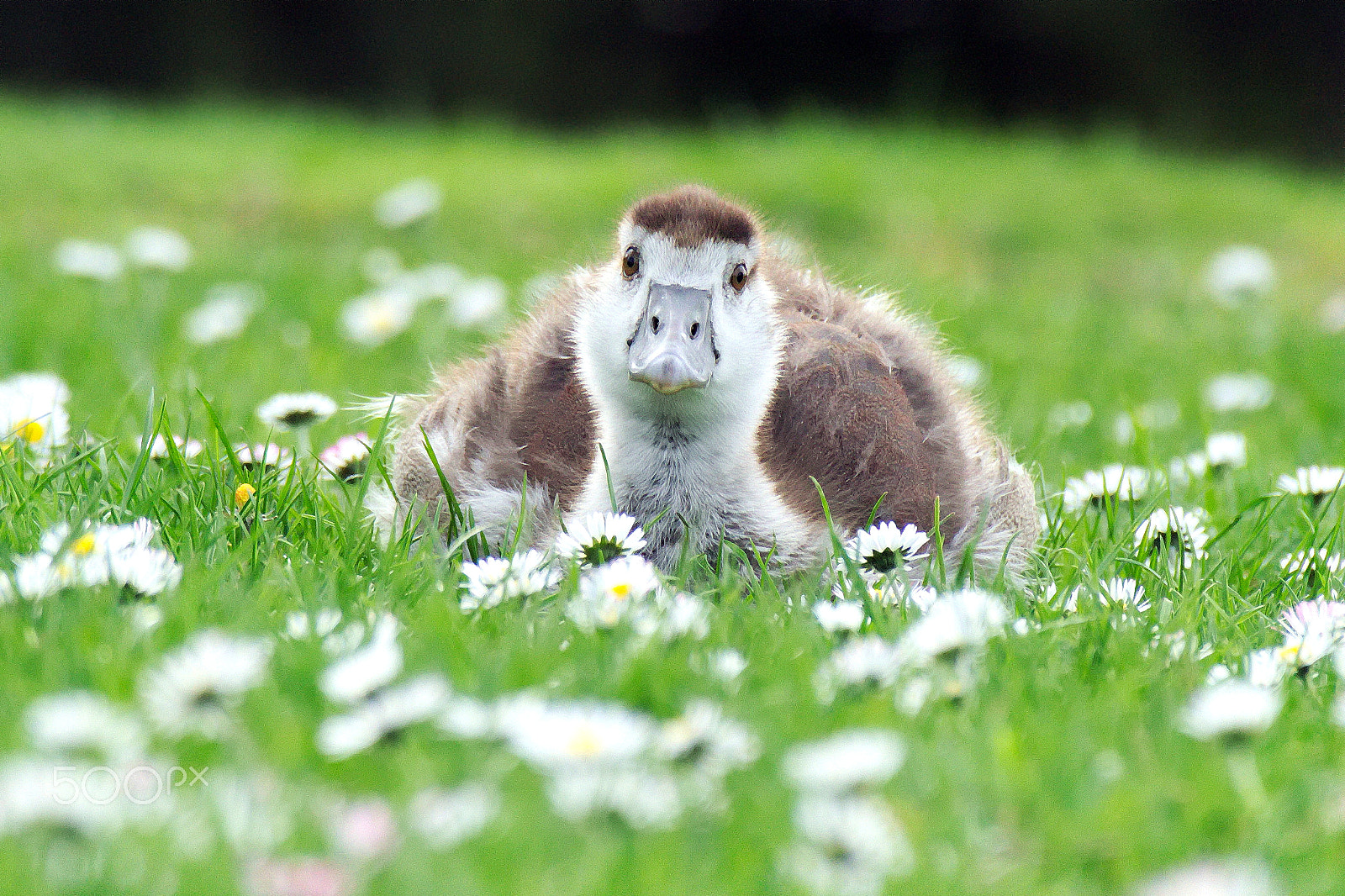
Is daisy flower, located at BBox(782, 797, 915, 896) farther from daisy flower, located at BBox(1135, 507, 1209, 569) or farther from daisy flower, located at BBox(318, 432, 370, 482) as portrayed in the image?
daisy flower, located at BBox(318, 432, 370, 482)

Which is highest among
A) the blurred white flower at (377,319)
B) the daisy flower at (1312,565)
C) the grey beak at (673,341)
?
the grey beak at (673,341)

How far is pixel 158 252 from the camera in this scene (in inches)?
220

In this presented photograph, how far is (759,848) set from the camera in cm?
170

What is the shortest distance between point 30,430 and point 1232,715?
250 cm

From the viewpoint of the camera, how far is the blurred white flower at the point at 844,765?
1688mm

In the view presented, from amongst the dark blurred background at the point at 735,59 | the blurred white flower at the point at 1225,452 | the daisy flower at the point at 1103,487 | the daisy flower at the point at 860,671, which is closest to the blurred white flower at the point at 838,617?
the daisy flower at the point at 860,671

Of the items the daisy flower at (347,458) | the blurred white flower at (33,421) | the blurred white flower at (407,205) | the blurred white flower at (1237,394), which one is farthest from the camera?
the blurred white flower at (407,205)

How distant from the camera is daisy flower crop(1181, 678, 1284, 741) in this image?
6.16 feet

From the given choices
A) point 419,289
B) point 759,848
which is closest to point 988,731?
point 759,848

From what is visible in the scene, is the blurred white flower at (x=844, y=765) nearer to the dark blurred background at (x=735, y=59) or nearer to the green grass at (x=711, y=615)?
the green grass at (x=711, y=615)

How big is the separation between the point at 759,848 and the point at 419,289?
4.22 metres

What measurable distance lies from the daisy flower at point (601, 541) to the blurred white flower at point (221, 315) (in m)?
2.54

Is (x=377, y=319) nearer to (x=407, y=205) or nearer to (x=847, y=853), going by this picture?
(x=407, y=205)

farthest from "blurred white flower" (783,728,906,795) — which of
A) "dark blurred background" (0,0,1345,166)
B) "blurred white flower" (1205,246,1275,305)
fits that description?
"dark blurred background" (0,0,1345,166)
